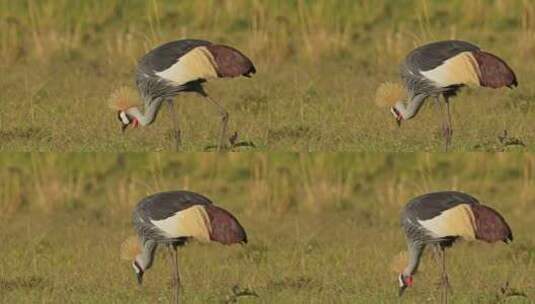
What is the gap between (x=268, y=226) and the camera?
17.6 m

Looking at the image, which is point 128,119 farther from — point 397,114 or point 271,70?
point 397,114

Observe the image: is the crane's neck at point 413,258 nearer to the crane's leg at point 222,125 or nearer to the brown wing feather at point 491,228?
the brown wing feather at point 491,228

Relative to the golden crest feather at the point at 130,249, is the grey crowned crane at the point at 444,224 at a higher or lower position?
higher

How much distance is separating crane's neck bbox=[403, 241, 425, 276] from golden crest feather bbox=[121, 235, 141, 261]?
2.00 metres

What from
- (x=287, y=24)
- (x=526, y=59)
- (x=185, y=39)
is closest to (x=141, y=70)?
(x=185, y=39)

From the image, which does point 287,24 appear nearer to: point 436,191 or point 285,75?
point 285,75

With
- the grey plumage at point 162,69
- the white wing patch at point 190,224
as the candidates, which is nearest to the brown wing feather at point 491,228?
the white wing patch at point 190,224

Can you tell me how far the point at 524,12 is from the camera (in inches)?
733

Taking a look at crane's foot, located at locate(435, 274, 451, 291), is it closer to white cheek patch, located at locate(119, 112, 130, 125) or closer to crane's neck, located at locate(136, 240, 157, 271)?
crane's neck, located at locate(136, 240, 157, 271)

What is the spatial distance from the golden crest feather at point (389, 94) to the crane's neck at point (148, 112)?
5.75 feet

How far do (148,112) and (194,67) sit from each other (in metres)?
0.75

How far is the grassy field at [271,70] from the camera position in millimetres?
17484

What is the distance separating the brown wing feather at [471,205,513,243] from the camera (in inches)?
632

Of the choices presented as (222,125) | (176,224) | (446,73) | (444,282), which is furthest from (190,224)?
(446,73)
